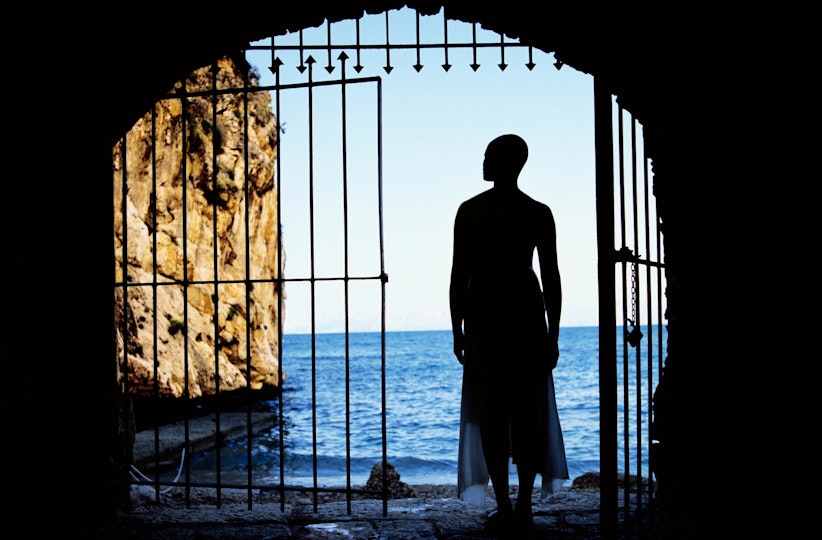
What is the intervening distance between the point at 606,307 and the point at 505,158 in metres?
0.90

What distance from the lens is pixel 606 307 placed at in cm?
318

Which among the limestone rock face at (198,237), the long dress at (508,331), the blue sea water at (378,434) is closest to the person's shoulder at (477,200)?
the long dress at (508,331)

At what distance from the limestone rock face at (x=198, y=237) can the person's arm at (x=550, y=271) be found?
932cm

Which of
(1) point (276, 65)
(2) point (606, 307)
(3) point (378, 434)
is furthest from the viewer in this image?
(3) point (378, 434)

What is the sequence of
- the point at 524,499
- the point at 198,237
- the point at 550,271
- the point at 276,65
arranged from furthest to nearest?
the point at 198,237 < the point at 276,65 < the point at 550,271 < the point at 524,499

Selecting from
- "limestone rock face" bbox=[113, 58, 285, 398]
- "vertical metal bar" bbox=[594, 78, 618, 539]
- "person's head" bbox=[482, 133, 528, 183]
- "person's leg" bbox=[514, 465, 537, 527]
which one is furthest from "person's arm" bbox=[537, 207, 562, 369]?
"limestone rock face" bbox=[113, 58, 285, 398]

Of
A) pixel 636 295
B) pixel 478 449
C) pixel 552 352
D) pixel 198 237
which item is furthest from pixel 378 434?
pixel 636 295

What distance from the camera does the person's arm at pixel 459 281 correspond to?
3693 mm

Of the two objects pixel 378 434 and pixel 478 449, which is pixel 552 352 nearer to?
pixel 478 449

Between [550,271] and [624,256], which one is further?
[550,271]

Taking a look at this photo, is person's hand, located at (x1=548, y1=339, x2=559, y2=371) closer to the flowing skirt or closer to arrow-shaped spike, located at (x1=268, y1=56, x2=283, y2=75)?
the flowing skirt

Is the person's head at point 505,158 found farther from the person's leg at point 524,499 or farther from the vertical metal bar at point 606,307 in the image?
the person's leg at point 524,499

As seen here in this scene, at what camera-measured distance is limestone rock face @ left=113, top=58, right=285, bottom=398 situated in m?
14.4

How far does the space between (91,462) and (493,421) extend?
2.02m
